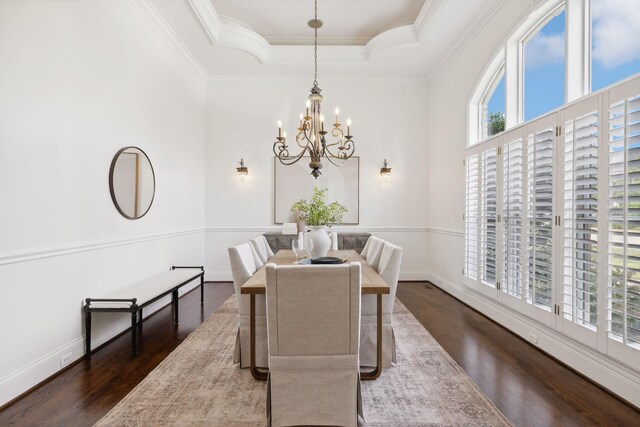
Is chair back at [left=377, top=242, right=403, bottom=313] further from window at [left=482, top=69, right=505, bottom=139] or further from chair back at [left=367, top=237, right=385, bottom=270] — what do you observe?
window at [left=482, top=69, right=505, bottom=139]

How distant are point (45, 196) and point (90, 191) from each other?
47cm

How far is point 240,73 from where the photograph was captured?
5.59 metres

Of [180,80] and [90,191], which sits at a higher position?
[180,80]

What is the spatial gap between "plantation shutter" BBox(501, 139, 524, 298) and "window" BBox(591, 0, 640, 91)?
869 mm

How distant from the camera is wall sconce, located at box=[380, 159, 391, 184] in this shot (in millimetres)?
5605

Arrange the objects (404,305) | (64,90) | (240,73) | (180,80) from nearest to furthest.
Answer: (64,90), (404,305), (180,80), (240,73)

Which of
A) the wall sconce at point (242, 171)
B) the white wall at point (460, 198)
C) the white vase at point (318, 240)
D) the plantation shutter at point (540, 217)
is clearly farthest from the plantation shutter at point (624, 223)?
the wall sconce at point (242, 171)

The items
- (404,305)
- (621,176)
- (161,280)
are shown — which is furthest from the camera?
(404,305)

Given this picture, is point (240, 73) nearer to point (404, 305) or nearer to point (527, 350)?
point (404, 305)

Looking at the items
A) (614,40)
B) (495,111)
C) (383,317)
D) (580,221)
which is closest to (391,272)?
(383,317)

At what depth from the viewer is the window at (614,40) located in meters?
2.21

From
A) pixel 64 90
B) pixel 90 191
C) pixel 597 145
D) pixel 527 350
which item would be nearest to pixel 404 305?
pixel 527 350

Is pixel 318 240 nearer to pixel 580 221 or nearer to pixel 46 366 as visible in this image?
pixel 580 221

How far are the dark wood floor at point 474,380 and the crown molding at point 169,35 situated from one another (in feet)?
10.7
